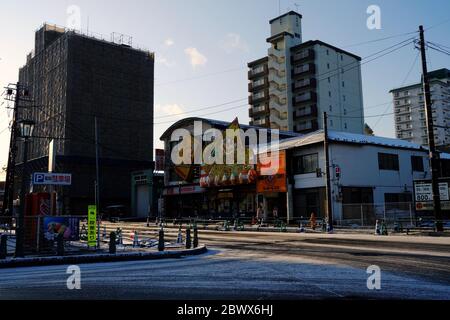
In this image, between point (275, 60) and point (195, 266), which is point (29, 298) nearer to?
point (195, 266)

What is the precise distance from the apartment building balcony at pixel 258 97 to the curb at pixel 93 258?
73.3 metres

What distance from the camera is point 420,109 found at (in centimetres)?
12300

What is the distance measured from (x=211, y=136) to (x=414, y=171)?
2337 cm

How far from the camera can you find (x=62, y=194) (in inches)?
2840

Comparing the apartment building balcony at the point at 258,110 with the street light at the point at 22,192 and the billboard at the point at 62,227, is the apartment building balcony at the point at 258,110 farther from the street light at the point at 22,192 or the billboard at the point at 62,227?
the street light at the point at 22,192

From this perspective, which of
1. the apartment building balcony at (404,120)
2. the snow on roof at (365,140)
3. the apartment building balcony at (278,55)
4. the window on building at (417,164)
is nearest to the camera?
the snow on roof at (365,140)

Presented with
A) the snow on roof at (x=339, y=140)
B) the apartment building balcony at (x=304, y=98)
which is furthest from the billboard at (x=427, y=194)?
the apartment building balcony at (x=304, y=98)

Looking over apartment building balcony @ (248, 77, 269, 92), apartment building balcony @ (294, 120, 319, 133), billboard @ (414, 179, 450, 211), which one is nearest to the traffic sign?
billboard @ (414, 179, 450, 211)

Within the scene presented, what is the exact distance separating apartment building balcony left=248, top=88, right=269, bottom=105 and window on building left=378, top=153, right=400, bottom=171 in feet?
155

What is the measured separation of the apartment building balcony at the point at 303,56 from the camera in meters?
79.9

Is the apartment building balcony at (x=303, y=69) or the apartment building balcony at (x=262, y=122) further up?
the apartment building balcony at (x=303, y=69)
